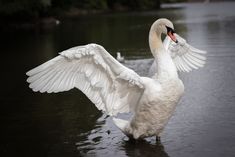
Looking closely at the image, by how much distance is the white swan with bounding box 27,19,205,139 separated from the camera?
30.8ft

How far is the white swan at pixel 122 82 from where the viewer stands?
9.38m

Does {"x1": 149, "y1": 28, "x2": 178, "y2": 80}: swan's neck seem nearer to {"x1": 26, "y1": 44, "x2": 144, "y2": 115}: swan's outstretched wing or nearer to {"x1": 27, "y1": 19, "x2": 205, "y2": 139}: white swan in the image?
{"x1": 27, "y1": 19, "x2": 205, "y2": 139}: white swan

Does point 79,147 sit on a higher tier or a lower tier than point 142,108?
lower

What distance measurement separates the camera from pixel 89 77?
9844 mm

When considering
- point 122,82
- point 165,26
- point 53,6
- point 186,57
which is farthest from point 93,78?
point 53,6

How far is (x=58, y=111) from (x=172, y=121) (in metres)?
3.80

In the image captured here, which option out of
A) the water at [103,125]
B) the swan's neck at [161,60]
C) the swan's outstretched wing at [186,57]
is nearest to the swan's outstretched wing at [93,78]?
the swan's neck at [161,60]

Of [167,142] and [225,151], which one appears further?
[167,142]

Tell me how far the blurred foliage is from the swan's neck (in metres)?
52.5

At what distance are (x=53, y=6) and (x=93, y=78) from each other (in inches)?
2820

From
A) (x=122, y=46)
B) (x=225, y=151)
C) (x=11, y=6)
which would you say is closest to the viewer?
(x=225, y=151)

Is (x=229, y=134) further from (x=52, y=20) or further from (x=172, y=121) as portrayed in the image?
(x=52, y=20)

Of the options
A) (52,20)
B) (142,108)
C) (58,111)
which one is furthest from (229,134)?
(52,20)

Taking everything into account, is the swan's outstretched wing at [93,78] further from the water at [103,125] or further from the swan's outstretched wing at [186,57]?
the swan's outstretched wing at [186,57]
